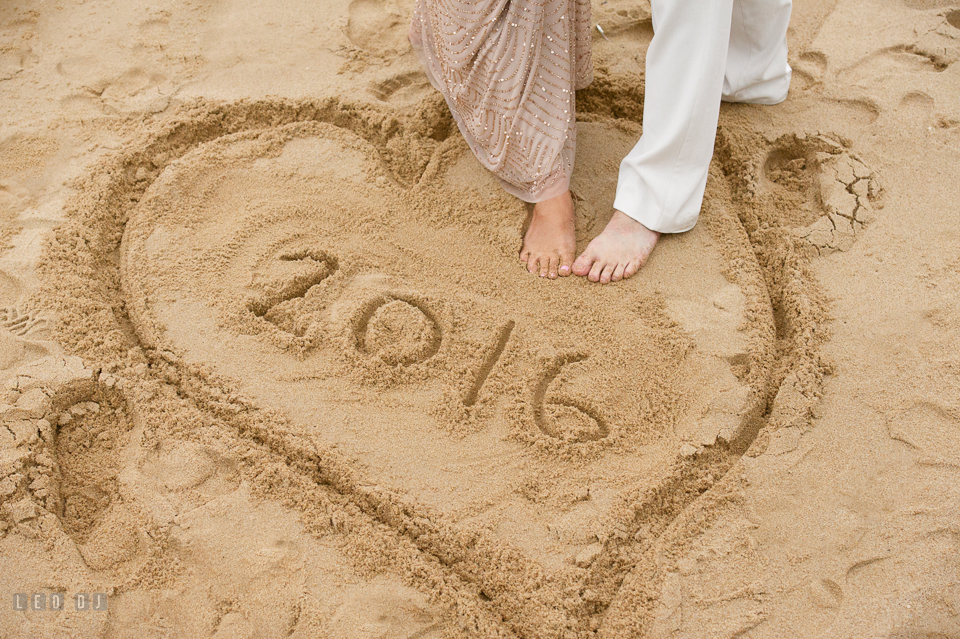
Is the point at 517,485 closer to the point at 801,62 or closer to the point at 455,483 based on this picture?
the point at 455,483

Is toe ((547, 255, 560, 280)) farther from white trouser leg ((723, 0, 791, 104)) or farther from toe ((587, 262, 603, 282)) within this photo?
white trouser leg ((723, 0, 791, 104))

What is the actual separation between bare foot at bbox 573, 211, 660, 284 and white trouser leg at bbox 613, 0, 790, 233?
32 millimetres

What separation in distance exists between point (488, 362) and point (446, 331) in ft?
0.48

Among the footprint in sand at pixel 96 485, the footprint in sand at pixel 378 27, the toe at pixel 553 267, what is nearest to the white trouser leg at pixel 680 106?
the toe at pixel 553 267

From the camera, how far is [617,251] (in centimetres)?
212

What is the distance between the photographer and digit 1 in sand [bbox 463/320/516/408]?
1.86 meters

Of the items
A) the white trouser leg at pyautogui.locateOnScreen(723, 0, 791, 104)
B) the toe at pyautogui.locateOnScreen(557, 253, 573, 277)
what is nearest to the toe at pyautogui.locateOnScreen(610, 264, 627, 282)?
the toe at pyautogui.locateOnScreen(557, 253, 573, 277)

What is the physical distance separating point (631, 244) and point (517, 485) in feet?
2.66

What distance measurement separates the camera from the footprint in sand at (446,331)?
1724 millimetres

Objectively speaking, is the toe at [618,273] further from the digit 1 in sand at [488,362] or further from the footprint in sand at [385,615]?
the footprint in sand at [385,615]

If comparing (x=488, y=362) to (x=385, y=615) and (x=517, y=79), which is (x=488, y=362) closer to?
(x=385, y=615)

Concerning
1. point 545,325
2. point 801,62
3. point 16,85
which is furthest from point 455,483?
point 16,85

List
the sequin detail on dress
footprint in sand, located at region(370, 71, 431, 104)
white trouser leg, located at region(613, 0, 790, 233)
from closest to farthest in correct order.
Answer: white trouser leg, located at region(613, 0, 790, 233)
the sequin detail on dress
footprint in sand, located at region(370, 71, 431, 104)

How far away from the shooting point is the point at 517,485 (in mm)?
1695
